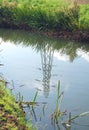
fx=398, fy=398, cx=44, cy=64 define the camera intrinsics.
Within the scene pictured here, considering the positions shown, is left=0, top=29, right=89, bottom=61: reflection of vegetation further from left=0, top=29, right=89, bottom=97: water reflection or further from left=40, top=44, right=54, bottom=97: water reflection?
left=40, top=44, right=54, bottom=97: water reflection

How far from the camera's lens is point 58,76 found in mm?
9016

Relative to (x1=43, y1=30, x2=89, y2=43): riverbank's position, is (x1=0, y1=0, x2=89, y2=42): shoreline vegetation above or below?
above

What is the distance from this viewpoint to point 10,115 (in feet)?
19.4

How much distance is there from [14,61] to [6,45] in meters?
2.11

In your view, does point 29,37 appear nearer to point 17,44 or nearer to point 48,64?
point 17,44

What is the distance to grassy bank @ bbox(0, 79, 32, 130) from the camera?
5.66 meters

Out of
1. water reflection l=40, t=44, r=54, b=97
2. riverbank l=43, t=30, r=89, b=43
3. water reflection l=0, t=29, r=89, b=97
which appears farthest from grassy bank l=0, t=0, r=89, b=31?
water reflection l=40, t=44, r=54, b=97

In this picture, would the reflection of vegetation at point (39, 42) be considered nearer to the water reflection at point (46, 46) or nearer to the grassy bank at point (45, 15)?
the water reflection at point (46, 46)

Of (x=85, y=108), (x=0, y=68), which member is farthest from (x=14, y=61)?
(x=85, y=108)

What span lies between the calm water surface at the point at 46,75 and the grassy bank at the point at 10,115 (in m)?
0.46

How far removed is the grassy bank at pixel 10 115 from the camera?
18.6 feet

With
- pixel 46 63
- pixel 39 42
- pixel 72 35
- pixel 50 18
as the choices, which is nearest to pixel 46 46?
pixel 39 42

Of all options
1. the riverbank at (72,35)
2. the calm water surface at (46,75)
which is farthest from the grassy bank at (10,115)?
the riverbank at (72,35)

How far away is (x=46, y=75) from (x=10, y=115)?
3.13 meters
